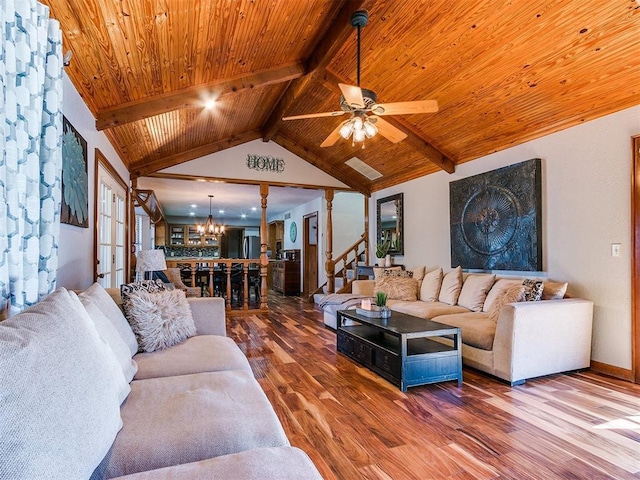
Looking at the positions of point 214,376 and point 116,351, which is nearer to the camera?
point 116,351

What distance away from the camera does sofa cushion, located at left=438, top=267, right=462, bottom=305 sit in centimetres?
438

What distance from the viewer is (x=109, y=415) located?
3.54 ft

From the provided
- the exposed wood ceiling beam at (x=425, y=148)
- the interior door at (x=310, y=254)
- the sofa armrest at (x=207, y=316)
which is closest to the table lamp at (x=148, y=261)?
the sofa armrest at (x=207, y=316)

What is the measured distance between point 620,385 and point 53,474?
12.5ft

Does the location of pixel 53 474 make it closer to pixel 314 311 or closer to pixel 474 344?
pixel 474 344

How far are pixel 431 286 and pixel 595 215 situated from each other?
205 centimetres

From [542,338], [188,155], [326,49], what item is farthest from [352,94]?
[188,155]

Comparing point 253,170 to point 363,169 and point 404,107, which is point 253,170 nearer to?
point 363,169

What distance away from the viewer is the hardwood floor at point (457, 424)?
5.84ft

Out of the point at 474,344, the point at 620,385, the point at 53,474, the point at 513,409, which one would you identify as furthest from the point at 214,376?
the point at 620,385

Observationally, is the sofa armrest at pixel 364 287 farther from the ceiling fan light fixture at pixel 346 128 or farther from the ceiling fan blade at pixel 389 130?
the ceiling fan light fixture at pixel 346 128

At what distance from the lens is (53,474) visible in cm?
75

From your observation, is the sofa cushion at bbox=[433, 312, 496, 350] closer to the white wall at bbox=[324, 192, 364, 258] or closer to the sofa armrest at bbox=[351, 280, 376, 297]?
the sofa armrest at bbox=[351, 280, 376, 297]

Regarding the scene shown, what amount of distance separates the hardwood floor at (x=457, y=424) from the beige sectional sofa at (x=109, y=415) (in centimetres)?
73
